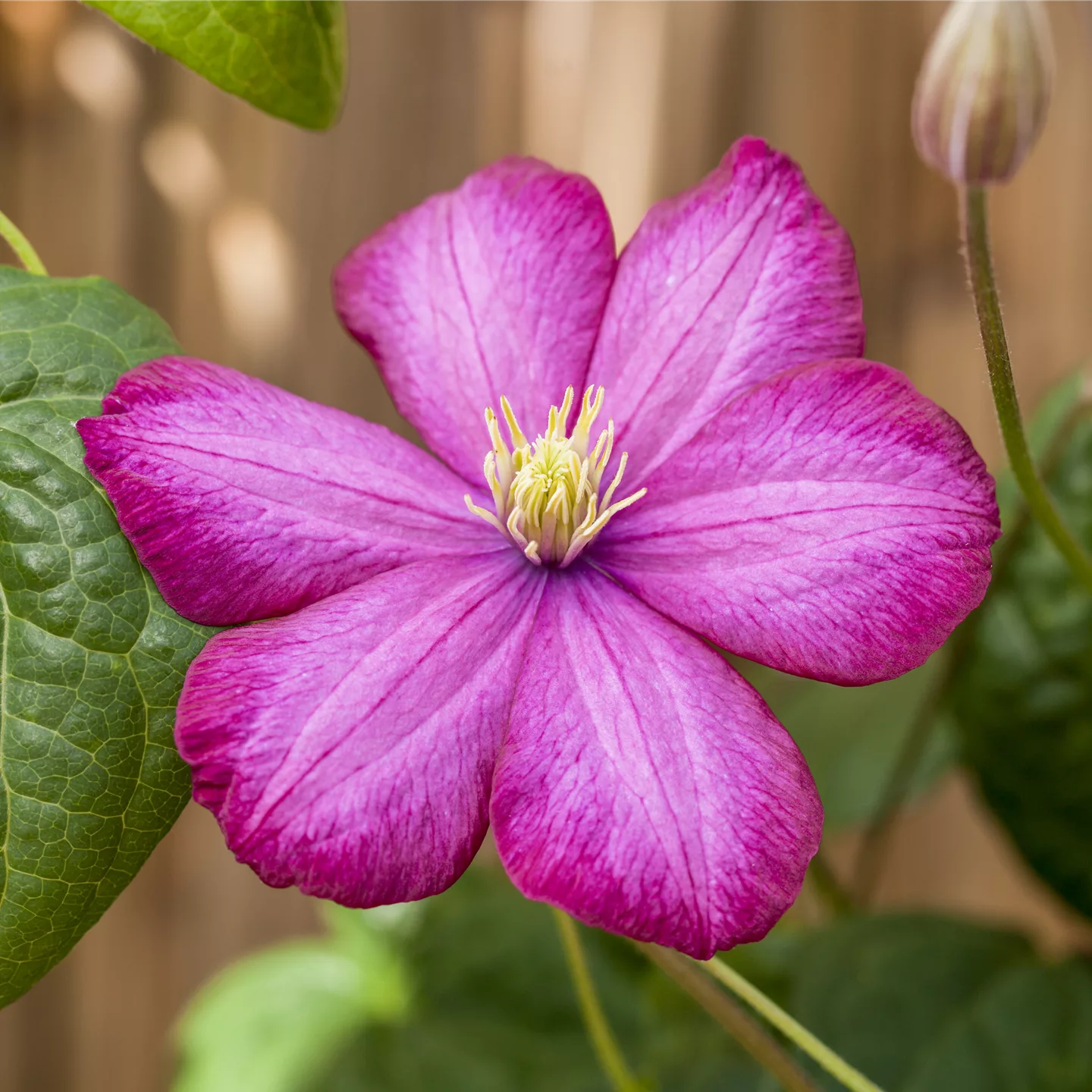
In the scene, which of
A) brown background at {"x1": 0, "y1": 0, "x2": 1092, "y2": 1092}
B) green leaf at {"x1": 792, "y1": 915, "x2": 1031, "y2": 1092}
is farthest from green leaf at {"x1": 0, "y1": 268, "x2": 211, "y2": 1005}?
brown background at {"x1": 0, "y1": 0, "x2": 1092, "y2": 1092}


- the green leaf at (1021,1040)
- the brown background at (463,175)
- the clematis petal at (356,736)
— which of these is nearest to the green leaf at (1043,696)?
the green leaf at (1021,1040)

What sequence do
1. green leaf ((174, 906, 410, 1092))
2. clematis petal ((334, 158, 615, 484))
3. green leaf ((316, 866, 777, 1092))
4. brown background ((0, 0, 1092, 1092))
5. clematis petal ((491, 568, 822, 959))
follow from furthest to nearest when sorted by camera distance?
brown background ((0, 0, 1092, 1092)), green leaf ((174, 906, 410, 1092)), green leaf ((316, 866, 777, 1092)), clematis petal ((334, 158, 615, 484)), clematis petal ((491, 568, 822, 959))

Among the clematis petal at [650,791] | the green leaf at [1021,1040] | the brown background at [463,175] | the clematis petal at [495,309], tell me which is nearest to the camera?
the clematis petal at [650,791]

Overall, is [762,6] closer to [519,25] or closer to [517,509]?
[519,25]

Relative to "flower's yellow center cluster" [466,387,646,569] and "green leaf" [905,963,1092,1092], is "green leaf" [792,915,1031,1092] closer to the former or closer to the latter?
"green leaf" [905,963,1092,1092]

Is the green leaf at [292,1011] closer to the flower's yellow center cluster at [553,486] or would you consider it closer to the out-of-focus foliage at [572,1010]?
the out-of-focus foliage at [572,1010]

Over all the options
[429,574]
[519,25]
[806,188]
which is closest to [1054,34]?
[519,25]

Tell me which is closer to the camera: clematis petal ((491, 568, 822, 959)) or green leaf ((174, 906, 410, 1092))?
clematis petal ((491, 568, 822, 959))
